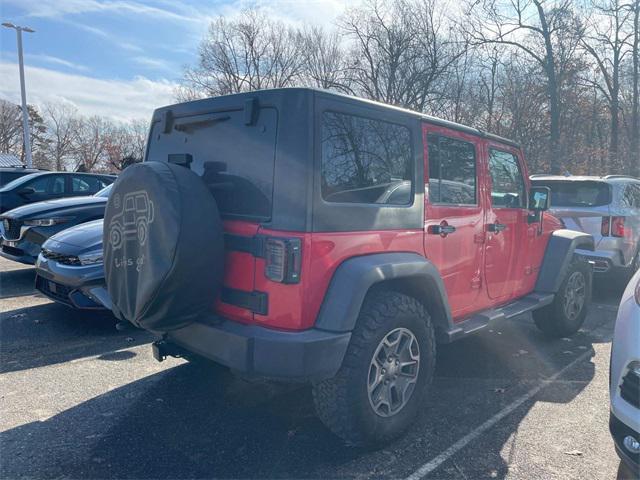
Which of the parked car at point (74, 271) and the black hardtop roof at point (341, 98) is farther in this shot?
the parked car at point (74, 271)

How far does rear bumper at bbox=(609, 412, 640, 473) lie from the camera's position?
2.23 meters

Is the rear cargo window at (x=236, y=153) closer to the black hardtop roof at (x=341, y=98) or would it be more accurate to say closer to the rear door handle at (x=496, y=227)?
the black hardtop roof at (x=341, y=98)

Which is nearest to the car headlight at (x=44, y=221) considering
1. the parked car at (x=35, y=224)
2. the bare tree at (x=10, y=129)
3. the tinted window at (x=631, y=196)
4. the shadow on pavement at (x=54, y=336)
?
the parked car at (x=35, y=224)

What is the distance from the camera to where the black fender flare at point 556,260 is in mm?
4754

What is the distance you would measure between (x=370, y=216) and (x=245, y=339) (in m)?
1.03

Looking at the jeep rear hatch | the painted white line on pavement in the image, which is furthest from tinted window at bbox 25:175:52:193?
the painted white line on pavement

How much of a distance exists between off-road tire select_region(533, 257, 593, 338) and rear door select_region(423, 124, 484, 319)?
1.50 metres

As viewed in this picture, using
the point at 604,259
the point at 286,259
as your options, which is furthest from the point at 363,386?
the point at 604,259

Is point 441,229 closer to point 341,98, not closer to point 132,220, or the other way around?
point 341,98

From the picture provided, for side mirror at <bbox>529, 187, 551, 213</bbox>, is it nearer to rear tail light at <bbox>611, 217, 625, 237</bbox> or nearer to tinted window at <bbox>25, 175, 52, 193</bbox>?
rear tail light at <bbox>611, 217, 625, 237</bbox>

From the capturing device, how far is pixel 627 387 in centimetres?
234

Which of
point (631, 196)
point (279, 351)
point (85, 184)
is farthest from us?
point (85, 184)

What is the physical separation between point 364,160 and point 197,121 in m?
1.18

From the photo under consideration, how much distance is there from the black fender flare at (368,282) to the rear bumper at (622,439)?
121cm
